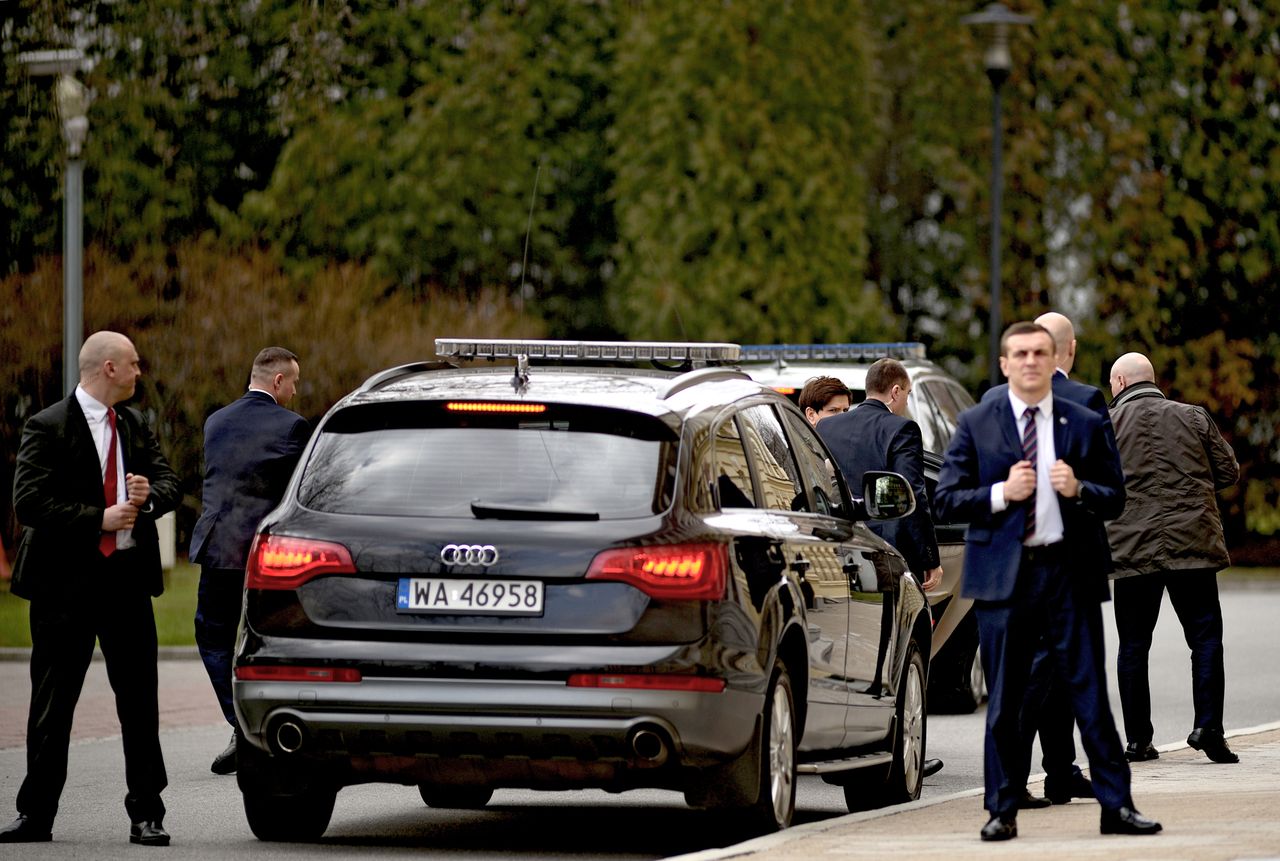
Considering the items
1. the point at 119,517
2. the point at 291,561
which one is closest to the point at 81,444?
the point at 119,517

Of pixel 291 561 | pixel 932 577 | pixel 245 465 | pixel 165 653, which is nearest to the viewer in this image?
pixel 291 561

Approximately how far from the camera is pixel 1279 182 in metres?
41.4

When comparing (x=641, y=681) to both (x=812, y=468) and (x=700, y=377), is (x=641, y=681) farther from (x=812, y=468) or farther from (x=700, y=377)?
(x=812, y=468)

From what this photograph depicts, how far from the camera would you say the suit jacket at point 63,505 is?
9.64 meters

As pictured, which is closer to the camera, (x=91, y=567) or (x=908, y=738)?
(x=91, y=567)

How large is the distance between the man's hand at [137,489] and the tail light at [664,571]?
1.90 metres

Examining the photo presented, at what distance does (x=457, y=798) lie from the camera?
36.3ft

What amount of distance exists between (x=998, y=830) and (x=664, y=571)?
4.76 ft

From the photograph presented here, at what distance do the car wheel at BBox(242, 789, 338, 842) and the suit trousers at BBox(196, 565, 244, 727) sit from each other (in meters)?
2.63

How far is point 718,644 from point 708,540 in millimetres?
357

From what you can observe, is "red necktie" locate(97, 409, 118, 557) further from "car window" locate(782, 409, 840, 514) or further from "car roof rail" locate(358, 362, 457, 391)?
"car window" locate(782, 409, 840, 514)

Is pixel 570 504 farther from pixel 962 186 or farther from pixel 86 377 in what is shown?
pixel 962 186

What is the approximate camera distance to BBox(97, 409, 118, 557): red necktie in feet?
31.9

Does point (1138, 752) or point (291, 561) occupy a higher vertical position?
point (291, 561)
